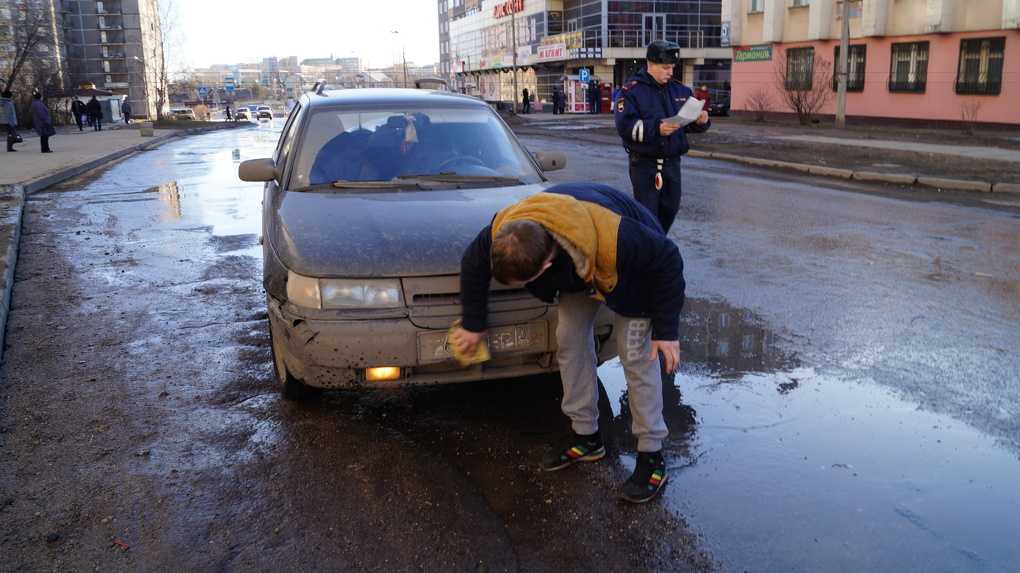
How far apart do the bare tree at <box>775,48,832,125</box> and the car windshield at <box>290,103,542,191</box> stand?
29679 millimetres

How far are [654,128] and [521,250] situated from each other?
309 cm

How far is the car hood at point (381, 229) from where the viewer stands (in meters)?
3.76

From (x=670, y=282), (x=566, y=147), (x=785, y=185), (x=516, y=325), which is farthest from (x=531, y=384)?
(x=566, y=147)

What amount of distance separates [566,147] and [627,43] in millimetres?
37136

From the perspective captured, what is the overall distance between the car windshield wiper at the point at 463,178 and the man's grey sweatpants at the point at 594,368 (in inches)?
69.1

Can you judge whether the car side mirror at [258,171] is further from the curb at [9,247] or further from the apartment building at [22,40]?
the apartment building at [22,40]

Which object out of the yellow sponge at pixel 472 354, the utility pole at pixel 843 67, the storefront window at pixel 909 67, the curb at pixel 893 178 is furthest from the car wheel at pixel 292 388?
the storefront window at pixel 909 67

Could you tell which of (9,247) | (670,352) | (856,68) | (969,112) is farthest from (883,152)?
(670,352)

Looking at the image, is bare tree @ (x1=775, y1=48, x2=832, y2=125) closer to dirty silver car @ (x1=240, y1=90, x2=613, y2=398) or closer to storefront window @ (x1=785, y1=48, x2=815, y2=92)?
storefront window @ (x1=785, y1=48, x2=815, y2=92)

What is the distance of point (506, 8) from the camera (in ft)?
230

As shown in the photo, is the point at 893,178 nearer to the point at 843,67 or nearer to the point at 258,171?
the point at 258,171

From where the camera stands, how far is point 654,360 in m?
3.28

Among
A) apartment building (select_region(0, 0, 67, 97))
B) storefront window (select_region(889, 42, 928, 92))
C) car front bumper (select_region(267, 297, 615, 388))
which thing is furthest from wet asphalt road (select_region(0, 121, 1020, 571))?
apartment building (select_region(0, 0, 67, 97))

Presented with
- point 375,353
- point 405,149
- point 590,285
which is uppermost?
point 405,149
